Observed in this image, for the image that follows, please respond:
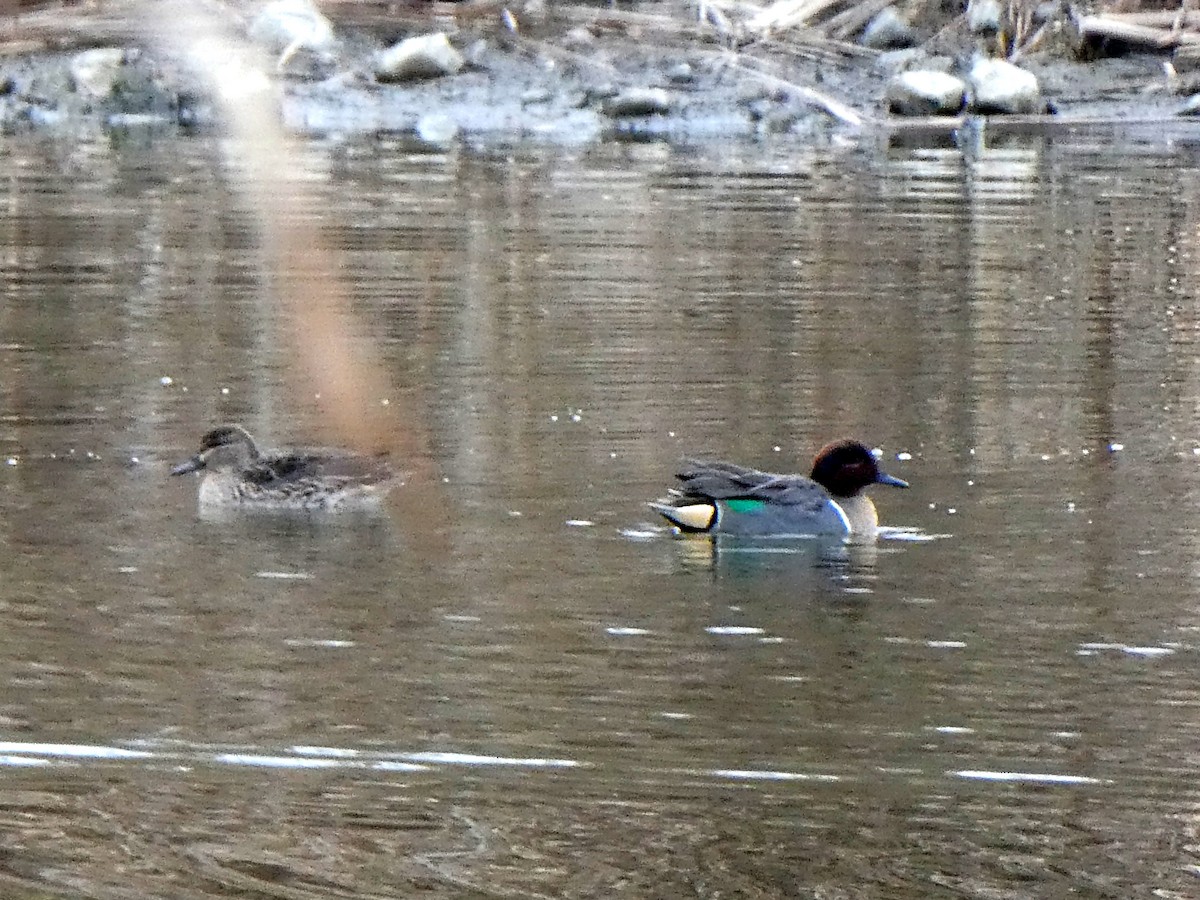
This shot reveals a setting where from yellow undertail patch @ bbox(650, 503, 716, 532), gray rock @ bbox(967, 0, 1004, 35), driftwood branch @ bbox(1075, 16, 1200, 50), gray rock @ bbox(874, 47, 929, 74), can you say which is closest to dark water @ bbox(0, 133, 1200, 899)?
yellow undertail patch @ bbox(650, 503, 716, 532)

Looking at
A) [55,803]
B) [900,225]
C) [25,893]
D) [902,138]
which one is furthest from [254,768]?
[902,138]

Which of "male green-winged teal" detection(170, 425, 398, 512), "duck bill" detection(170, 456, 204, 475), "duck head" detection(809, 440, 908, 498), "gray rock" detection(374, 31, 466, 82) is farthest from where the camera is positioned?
"gray rock" detection(374, 31, 466, 82)

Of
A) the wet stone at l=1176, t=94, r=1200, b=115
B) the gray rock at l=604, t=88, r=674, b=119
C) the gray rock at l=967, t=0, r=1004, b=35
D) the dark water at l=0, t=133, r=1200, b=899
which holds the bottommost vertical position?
the dark water at l=0, t=133, r=1200, b=899

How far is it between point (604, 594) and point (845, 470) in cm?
146

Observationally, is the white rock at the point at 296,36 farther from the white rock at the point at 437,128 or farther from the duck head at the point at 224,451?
the duck head at the point at 224,451

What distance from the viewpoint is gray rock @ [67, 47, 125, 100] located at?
2803 centimetres

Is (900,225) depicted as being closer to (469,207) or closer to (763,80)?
(469,207)

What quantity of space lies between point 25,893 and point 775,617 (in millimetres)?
3090

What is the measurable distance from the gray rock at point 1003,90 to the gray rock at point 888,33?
3.16 ft

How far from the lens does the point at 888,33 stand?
91.7 ft

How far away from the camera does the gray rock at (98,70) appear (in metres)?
28.0

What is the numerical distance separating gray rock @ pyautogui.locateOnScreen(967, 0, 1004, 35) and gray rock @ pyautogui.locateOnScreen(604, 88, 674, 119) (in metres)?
3.46

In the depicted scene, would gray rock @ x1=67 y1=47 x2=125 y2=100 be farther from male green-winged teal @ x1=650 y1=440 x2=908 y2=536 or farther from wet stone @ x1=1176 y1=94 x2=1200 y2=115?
male green-winged teal @ x1=650 y1=440 x2=908 y2=536

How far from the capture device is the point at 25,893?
5.72 m
